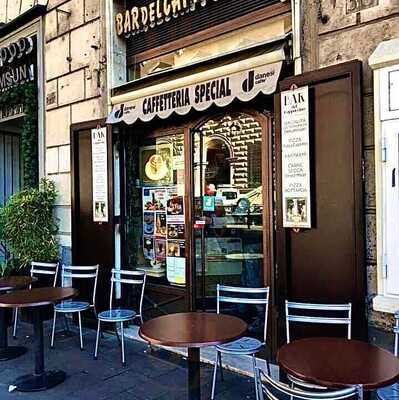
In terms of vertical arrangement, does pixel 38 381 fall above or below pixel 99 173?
below

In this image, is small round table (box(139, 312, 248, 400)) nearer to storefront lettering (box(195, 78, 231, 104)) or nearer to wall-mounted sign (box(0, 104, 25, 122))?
storefront lettering (box(195, 78, 231, 104))

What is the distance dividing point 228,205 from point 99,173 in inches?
69.9

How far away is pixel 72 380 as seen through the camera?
3961 millimetres

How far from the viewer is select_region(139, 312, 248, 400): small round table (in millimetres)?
2703

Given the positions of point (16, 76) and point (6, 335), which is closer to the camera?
point (6, 335)

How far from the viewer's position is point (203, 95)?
171 inches

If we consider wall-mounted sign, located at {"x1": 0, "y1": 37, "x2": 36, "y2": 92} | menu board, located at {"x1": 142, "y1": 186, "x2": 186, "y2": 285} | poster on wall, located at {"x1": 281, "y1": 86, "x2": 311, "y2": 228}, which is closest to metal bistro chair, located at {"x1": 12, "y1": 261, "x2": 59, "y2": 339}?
menu board, located at {"x1": 142, "y1": 186, "x2": 186, "y2": 285}

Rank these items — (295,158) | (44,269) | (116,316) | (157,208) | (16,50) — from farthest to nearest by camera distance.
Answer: (16,50) < (44,269) < (157,208) < (116,316) < (295,158)

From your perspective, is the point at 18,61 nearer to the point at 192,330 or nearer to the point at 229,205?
the point at 229,205

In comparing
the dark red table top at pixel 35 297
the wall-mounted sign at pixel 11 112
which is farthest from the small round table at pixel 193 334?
the wall-mounted sign at pixel 11 112

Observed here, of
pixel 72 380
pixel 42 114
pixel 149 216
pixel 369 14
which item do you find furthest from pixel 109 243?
pixel 369 14

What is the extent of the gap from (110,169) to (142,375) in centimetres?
243

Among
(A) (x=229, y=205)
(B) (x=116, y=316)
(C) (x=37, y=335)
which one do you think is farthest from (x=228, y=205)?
(C) (x=37, y=335)

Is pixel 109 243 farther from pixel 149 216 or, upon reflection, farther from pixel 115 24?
pixel 115 24
